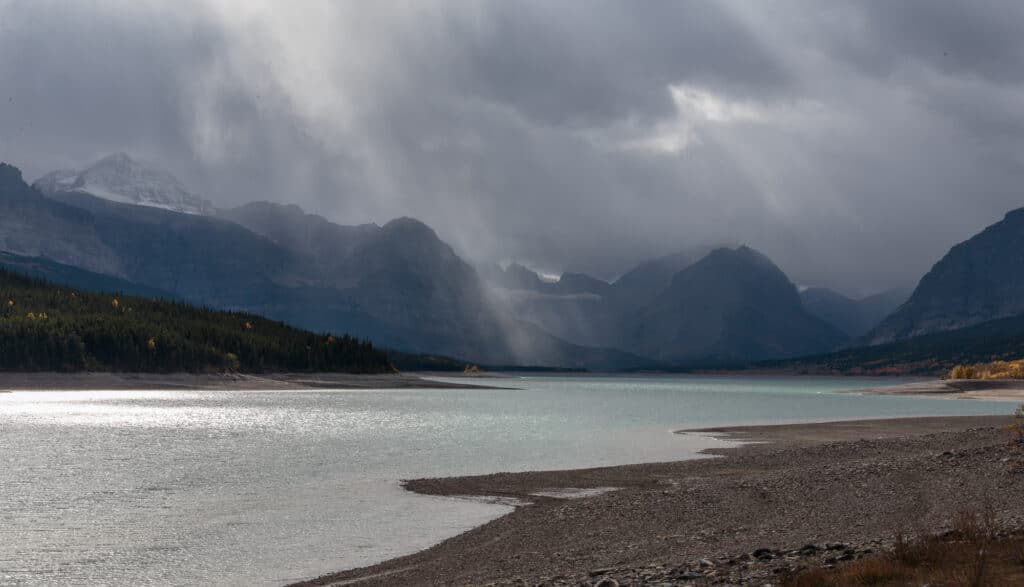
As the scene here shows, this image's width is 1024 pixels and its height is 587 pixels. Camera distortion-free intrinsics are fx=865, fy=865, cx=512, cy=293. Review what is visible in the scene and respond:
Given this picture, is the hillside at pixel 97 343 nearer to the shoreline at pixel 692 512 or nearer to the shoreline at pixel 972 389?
the shoreline at pixel 692 512

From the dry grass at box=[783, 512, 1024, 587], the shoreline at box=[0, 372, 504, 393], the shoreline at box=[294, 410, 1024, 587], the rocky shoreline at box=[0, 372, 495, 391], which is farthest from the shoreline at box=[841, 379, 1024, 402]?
the dry grass at box=[783, 512, 1024, 587]

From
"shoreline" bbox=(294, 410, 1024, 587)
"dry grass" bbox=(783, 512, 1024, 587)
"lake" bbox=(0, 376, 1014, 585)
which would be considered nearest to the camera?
"dry grass" bbox=(783, 512, 1024, 587)

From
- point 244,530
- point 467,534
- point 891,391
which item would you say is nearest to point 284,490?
point 244,530

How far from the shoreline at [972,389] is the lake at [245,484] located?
327 feet

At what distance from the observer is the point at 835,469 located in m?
38.9

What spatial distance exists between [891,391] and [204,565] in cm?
19954

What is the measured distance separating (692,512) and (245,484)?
2230cm

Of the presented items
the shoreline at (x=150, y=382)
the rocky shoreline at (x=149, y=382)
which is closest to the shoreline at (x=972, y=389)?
the shoreline at (x=150, y=382)

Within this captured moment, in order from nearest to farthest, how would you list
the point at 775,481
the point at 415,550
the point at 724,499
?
the point at 415,550
the point at 724,499
the point at 775,481

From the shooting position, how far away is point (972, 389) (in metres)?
183

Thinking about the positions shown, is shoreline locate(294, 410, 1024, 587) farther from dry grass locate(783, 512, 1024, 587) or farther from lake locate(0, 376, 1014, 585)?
lake locate(0, 376, 1014, 585)

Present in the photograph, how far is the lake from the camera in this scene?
2644 cm

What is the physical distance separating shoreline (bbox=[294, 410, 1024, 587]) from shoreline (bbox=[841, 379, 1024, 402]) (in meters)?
134

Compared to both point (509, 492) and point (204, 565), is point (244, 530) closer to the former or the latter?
point (204, 565)
